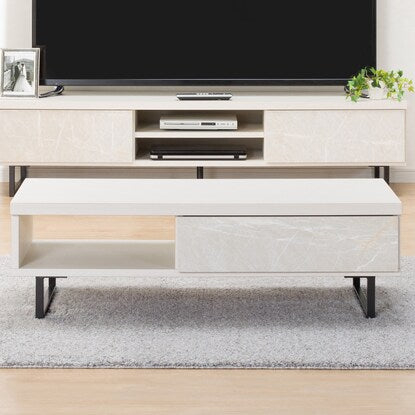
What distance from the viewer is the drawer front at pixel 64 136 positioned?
15.2 feet

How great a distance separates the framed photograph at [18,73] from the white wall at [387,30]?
0.97ft

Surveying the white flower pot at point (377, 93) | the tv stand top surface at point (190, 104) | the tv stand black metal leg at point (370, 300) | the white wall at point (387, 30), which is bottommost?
the tv stand black metal leg at point (370, 300)

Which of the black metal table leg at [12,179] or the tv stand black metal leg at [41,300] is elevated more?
the black metal table leg at [12,179]

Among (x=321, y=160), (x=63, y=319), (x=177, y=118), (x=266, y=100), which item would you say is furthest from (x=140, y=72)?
(x=63, y=319)

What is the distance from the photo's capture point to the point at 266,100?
4.71 meters

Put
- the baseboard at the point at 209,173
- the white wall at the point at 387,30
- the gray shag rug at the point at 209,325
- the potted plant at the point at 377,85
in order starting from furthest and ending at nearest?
the baseboard at the point at 209,173, the white wall at the point at 387,30, the potted plant at the point at 377,85, the gray shag rug at the point at 209,325

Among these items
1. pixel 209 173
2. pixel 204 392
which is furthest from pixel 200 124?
pixel 204 392

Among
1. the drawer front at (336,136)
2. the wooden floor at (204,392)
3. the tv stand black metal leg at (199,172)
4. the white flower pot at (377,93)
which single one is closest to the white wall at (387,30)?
the white flower pot at (377,93)

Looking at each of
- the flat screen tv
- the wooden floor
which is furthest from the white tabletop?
the flat screen tv

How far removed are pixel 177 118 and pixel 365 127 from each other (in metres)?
0.98

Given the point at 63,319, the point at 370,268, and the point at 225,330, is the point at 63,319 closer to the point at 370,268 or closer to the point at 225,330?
the point at 225,330

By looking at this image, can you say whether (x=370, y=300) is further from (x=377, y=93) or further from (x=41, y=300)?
(x=377, y=93)

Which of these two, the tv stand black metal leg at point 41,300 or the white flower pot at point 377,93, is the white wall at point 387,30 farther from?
the tv stand black metal leg at point 41,300

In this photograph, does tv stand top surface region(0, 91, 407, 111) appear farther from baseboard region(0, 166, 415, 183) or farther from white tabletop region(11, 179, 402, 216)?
white tabletop region(11, 179, 402, 216)
